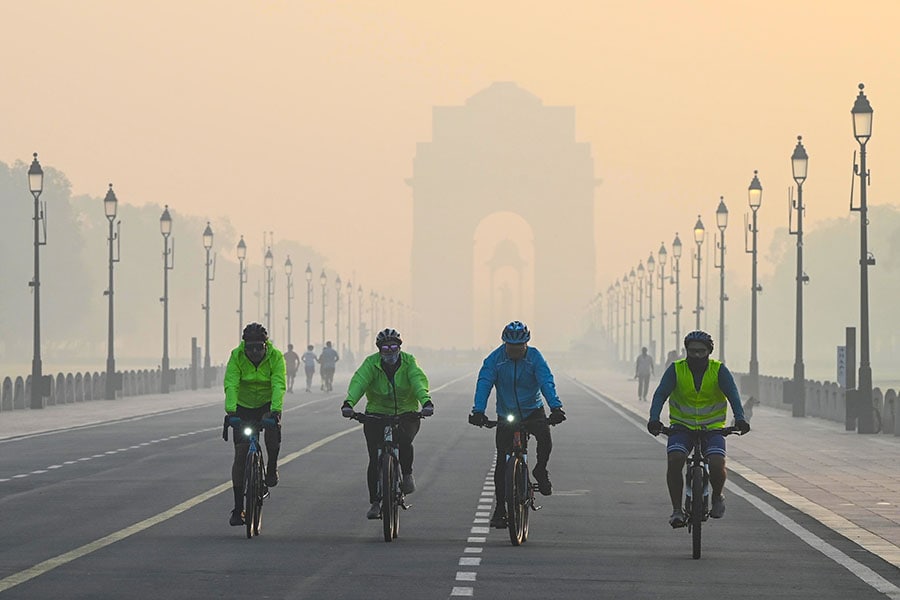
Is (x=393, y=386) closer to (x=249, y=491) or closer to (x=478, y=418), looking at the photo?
(x=478, y=418)

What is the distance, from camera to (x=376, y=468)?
15.6 m

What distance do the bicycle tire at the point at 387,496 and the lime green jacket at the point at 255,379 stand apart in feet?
3.77

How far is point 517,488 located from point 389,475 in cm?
101

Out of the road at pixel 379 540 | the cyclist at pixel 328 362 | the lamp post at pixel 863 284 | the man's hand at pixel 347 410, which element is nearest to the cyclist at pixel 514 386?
the road at pixel 379 540

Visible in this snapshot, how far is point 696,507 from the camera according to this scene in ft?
46.4

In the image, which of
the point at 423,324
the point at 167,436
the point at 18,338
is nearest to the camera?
the point at 167,436

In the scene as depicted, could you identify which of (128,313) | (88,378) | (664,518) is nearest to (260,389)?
(664,518)

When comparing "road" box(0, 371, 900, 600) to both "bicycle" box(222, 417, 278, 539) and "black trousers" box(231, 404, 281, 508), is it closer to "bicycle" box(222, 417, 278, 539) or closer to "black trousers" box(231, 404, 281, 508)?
"bicycle" box(222, 417, 278, 539)

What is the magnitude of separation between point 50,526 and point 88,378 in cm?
3823

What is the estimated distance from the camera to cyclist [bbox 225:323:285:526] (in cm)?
1573

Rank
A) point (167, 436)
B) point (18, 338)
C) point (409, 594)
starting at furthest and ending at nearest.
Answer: point (18, 338) → point (167, 436) → point (409, 594)

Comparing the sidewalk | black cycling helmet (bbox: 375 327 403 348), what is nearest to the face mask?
black cycling helmet (bbox: 375 327 403 348)

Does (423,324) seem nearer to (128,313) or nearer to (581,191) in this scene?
(581,191)

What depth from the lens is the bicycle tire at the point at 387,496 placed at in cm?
1518
